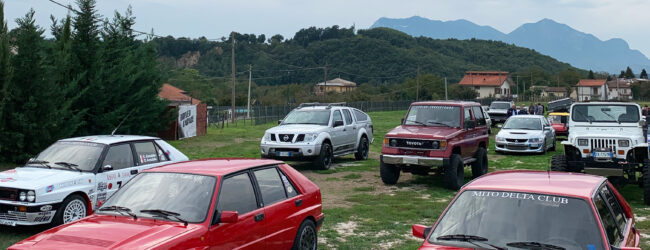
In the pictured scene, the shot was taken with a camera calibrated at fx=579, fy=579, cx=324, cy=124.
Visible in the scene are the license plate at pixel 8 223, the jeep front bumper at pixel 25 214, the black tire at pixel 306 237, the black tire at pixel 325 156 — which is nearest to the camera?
the black tire at pixel 306 237

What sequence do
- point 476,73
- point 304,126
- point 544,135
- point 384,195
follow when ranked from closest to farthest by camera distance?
point 384,195 → point 304,126 → point 544,135 → point 476,73

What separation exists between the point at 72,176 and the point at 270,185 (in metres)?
3.76

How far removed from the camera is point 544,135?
888 inches

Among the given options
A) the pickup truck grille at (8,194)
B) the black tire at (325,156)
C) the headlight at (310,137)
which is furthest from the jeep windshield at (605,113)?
the pickup truck grille at (8,194)

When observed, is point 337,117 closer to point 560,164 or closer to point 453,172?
point 453,172

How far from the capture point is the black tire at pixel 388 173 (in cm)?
1417

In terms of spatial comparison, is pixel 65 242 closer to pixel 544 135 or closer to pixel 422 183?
pixel 422 183

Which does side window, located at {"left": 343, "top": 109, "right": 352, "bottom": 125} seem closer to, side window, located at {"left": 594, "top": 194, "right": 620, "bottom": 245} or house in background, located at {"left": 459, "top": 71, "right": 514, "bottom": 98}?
side window, located at {"left": 594, "top": 194, "right": 620, "bottom": 245}

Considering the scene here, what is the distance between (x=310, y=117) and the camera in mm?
17719

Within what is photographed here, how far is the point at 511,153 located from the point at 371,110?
44321mm

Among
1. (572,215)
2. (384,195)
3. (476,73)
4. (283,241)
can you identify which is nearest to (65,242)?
(283,241)

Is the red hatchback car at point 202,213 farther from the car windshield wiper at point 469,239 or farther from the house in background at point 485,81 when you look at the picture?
the house in background at point 485,81

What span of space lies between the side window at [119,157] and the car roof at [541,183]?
6.25 metres

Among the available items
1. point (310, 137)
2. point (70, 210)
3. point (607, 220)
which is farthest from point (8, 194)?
point (310, 137)
